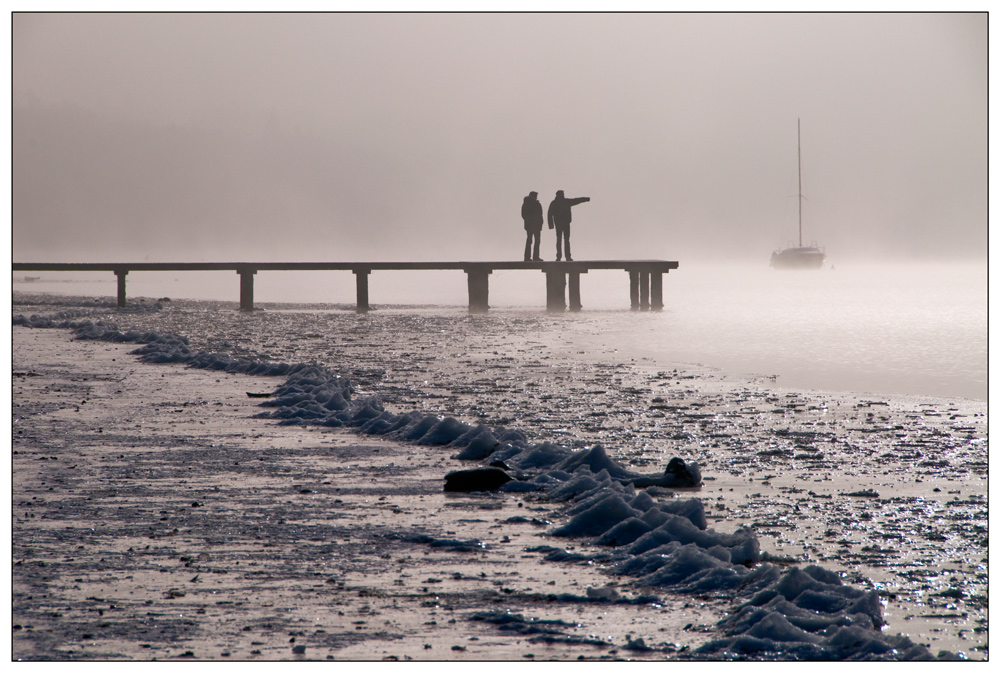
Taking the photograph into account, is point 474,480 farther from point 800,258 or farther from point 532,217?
point 800,258

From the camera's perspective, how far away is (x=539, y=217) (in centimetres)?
3188

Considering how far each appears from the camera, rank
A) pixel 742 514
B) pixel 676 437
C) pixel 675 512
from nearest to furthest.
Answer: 1. pixel 675 512
2. pixel 742 514
3. pixel 676 437

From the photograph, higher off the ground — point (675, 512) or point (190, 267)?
point (190, 267)

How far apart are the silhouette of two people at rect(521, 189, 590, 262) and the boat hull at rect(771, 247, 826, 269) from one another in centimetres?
8095

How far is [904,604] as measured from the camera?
187 inches

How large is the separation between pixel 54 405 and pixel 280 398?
219 cm

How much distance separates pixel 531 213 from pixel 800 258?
84.0 meters

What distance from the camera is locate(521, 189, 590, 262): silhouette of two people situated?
31.5 m

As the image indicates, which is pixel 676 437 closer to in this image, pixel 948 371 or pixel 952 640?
pixel 952 640

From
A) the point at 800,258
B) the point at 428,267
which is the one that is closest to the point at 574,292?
the point at 428,267

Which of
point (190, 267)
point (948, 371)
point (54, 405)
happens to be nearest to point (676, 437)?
point (54, 405)

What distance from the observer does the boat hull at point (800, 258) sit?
110188mm

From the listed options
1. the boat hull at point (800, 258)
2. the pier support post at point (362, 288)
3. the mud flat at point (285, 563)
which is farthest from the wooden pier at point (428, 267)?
the boat hull at point (800, 258)

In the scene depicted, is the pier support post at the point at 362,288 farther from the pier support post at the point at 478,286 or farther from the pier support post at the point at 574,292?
the pier support post at the point at 574,292
